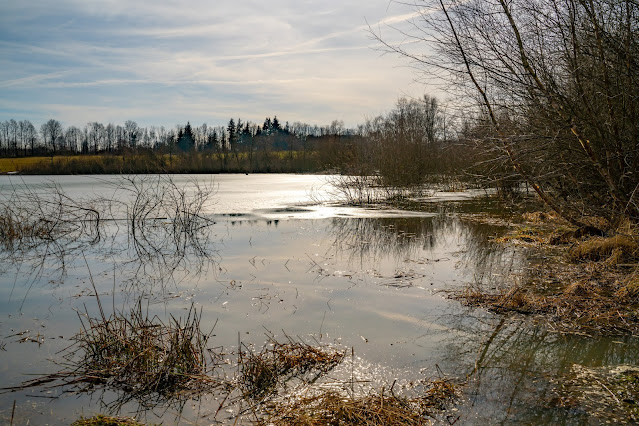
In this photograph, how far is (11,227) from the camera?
1284 centimetres

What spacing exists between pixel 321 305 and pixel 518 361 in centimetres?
266

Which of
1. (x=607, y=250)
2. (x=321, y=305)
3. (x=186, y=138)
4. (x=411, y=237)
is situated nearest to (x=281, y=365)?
(x=321, y=305)

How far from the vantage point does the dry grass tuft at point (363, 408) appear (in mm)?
3154

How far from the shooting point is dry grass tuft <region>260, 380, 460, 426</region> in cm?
315

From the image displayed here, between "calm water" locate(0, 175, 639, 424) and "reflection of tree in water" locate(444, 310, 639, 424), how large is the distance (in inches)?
0.5

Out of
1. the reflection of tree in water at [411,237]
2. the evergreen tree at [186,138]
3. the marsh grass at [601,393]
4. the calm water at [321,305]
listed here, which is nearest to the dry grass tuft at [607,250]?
the calm water at [321,305]

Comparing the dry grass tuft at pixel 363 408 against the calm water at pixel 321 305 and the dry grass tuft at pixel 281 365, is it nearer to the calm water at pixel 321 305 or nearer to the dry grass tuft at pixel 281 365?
the calm water at pixel 321 305

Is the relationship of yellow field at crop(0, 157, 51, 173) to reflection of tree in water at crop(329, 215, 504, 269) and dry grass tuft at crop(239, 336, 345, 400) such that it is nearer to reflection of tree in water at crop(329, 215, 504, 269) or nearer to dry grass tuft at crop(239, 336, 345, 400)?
reflection of tree in water at crop(329, 215, 504, 269)

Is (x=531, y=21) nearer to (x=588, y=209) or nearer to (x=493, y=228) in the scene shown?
(x=588, y=209)

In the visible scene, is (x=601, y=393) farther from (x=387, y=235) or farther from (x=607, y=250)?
(x=387, y=235)

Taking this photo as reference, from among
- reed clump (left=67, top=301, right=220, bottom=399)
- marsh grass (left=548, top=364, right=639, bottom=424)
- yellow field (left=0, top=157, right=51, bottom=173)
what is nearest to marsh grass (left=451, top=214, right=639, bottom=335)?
marsh grass (left=548, top=364, right=639, bottom=424)

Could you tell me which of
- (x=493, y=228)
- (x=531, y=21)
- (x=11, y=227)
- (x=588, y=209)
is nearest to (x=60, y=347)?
(x=531, y=21)

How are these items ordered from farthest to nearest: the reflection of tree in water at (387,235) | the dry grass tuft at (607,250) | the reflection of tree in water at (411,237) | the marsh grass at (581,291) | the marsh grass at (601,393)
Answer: the reflection of tree in water at (387,235), the reflection of tree in water at (411,237), the dry grass tuft at (607,250), the marsh grass at (581,291), the marsh grass at (601,393)

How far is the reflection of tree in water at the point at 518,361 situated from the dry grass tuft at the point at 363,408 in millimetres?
251
